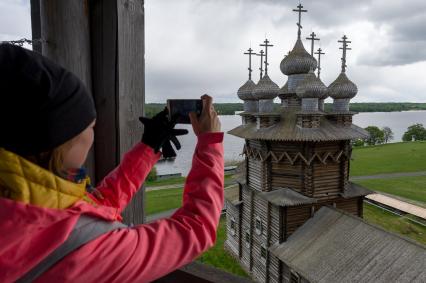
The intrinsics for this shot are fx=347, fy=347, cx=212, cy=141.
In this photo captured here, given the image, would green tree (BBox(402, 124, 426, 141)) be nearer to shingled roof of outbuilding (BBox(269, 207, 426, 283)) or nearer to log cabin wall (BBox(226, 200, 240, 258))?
log cabin wall (BBox(226, 200, 240, 258))

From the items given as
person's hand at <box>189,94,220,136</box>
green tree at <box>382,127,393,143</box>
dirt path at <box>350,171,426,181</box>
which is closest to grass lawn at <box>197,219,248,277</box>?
person's hand at <box>189,94,220,136</box>

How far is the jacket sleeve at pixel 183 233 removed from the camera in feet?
3.08

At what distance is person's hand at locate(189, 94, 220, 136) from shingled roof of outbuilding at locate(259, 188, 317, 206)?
10228 millimetres

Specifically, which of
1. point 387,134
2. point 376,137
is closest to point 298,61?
point 376,137

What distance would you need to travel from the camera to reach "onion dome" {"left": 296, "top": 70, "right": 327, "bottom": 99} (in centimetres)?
1141

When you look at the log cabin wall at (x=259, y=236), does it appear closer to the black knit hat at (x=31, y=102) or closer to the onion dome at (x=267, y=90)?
the onion dome at (x=267, y=90)

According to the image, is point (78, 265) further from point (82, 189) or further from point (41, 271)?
point (82, 189)

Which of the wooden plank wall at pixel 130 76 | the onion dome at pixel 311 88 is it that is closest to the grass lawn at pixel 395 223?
the onion dome at pixel 311 88

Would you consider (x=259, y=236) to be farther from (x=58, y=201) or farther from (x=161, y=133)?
(x=58, y=201)

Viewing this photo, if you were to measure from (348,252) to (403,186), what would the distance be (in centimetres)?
2327

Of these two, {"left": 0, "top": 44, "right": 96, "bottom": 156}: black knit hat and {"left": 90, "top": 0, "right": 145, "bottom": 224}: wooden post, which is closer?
{"left": 0, "top": 44, "right": 96, "bottom": 156}: black knit hat

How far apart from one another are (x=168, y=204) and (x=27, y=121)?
73.0 ft

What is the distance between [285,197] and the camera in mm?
11508

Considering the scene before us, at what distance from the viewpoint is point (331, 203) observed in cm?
1209
